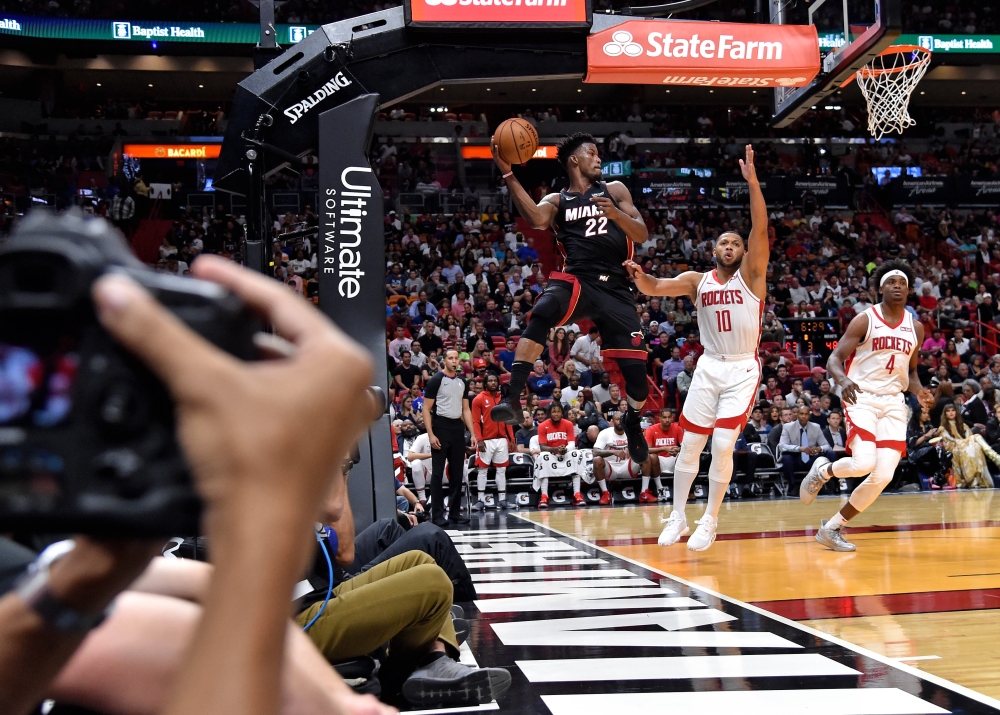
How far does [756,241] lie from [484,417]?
5905 millimetres

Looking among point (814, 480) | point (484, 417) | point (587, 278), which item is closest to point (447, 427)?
point (484, 417)

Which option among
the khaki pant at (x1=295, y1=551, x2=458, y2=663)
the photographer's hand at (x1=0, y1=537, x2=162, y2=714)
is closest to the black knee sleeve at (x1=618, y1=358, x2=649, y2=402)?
the khaki pant at (x1=295, y1=551, x2=458, y2=663)

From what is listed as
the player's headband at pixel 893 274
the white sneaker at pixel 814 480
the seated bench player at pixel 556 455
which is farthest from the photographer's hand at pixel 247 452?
the seated bench player at pixel 556 455

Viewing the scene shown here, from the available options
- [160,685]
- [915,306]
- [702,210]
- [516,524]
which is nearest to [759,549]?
[516,524]

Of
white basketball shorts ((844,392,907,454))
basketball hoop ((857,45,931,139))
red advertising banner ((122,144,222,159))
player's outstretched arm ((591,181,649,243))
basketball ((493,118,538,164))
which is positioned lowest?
white basketball shorts ((844,392,907,454))

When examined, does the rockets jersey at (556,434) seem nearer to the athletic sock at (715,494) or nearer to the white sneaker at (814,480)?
the white sneaker at (814,480)

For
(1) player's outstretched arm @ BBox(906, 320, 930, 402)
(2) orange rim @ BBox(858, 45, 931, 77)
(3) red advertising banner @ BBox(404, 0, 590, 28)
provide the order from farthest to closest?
(2) orange rim @ BBox(858, 45, 931, 77) → (1) player's outstretched arm @ BBox(906, 320, 930, 402) → (3) red advertising banner @ BBox(404, 0, 590, 28)

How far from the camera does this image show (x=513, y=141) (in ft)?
19.7

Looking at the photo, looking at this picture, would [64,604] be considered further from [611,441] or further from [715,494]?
[611,441]

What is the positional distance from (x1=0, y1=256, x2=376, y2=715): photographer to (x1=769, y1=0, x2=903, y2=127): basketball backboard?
23.2ft

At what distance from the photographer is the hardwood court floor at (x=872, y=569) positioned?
389 cm

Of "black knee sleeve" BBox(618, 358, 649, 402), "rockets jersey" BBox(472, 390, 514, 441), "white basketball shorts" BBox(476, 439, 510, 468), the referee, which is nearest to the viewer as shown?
"black knee sleeve" BBox(618, 358, 649, 402)

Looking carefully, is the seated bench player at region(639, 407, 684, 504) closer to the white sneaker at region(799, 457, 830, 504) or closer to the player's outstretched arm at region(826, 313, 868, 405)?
the white sneaker at region(799, 457, 830, 504)

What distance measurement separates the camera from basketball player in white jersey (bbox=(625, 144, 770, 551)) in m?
6.46
